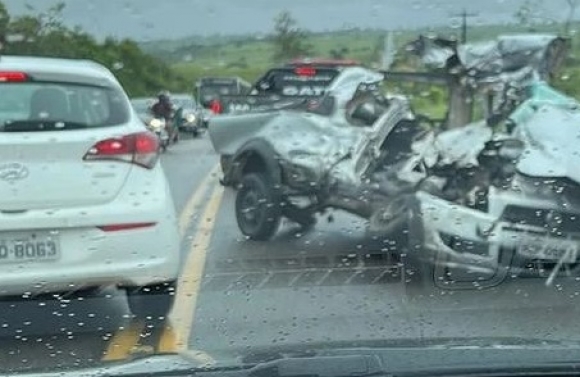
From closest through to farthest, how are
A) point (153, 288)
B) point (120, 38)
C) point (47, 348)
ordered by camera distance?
1. point (120, 38)
2. point (47, 348)
3. point (153, 288)

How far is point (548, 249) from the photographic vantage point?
7.73 metres

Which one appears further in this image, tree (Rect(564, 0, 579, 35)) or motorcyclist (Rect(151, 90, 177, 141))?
motorcyclist (Rect(151, 90, 177, 141))

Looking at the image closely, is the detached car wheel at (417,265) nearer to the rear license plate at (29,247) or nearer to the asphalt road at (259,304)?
the asphalt road at (259,304)

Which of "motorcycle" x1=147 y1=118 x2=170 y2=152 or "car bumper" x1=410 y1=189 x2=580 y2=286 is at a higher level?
"motorcycle" x1=147 y1=118 x2=170 y2=152

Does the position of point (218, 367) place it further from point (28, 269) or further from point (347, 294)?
point (347, 294)

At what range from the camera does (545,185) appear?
7641 millimetres

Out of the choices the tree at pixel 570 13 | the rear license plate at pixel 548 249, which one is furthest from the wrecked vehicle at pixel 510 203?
the tree at pixel 570 13

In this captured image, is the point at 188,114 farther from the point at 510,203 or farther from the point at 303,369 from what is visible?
the point at 303,369

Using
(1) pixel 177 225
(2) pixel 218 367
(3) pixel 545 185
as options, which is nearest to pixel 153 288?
(1) pixel 177 225

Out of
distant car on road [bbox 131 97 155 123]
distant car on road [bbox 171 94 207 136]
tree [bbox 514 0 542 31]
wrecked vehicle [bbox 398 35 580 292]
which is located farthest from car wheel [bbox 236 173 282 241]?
tree [bbox 514 0 542 31]

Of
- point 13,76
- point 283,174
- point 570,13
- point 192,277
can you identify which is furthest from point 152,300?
point 570,13

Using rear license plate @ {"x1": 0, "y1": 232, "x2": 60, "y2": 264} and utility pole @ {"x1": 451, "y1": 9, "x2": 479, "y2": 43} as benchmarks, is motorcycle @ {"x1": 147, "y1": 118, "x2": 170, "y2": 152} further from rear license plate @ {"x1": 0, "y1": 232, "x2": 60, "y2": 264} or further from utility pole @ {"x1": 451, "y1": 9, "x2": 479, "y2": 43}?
utility pole @ {"x1": 451, "y1": 9, "x2": 479, "y2": 43}

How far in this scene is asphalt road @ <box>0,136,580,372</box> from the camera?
6887 mm

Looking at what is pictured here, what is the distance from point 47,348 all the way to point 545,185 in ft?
8.42
